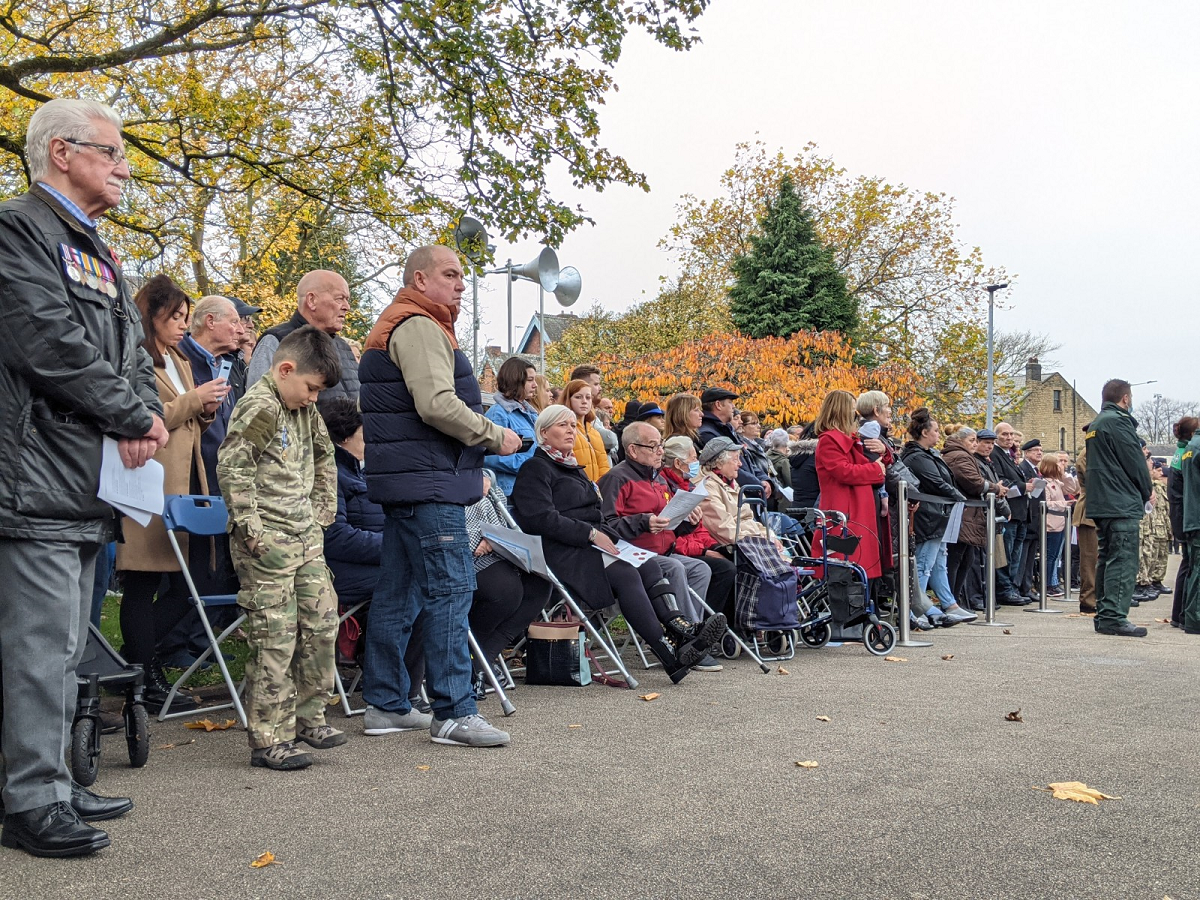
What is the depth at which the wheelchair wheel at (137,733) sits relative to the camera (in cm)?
484

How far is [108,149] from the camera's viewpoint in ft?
12.8

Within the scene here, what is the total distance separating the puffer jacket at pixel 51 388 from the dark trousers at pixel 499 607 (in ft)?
9.97

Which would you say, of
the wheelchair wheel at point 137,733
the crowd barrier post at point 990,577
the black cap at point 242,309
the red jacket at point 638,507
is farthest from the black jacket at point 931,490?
the wheelchair wheel at point 137,733

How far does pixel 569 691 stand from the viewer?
7074 millimetres

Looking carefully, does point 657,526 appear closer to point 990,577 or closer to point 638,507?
point 638,507

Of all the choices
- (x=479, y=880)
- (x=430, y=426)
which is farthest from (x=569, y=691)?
(x=479, y=880)

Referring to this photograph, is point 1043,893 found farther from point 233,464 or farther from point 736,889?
point 233,464

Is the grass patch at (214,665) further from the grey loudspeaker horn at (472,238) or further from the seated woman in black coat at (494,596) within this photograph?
the grey loudspeaker horn at (472,238)

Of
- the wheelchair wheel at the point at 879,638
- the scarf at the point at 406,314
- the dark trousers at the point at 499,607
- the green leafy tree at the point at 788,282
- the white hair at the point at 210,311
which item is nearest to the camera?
the scarf at the point at 406,314

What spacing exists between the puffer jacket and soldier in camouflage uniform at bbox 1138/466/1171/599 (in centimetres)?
1534

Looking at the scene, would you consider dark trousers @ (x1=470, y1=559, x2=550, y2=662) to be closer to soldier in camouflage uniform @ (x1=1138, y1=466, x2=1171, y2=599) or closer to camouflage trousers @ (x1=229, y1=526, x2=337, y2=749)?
camouflage trousers @ (x1=229, y1=526, x2=337, y2=749)

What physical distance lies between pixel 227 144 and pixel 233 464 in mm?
9780

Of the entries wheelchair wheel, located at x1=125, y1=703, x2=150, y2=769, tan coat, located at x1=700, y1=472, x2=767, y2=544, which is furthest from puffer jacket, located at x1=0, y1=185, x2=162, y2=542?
tan coat, located at x1=700, y1=472, x2=767, y2=544

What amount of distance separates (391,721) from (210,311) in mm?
2893
